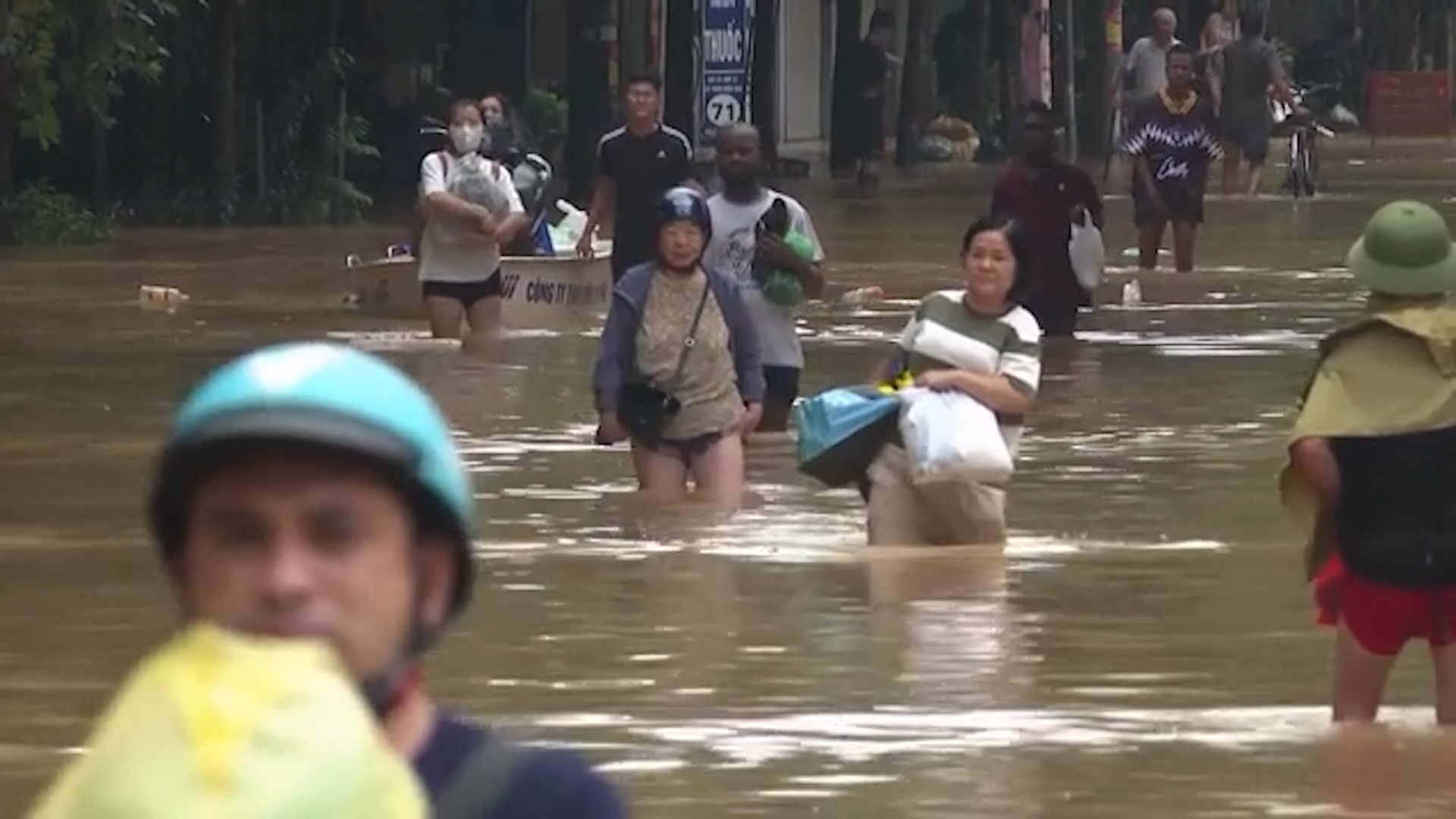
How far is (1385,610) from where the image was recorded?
8484mm

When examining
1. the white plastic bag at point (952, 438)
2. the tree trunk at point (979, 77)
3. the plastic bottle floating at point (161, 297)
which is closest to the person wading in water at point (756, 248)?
the white plastic bag at point (952, 438)

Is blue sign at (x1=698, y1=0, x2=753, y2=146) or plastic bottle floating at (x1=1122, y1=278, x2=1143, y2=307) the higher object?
blue sign at (x1=698, y1=0, x2=753, y2=146)

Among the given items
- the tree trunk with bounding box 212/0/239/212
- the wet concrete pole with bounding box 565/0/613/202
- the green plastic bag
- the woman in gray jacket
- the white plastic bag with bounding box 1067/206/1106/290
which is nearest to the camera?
the woman in gray jacket

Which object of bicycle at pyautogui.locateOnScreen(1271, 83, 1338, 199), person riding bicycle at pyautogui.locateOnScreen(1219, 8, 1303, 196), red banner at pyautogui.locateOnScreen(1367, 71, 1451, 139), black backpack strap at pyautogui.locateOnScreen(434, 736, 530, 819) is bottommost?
red banner at pyautogui.locateOnScreen(1367, 71, 1451, 139)

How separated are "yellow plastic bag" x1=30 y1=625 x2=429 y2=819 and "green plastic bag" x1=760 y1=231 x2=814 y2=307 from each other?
12971mm

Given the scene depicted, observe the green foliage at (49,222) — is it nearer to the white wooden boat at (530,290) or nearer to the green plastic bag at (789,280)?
the white wooden boat at (530,290)

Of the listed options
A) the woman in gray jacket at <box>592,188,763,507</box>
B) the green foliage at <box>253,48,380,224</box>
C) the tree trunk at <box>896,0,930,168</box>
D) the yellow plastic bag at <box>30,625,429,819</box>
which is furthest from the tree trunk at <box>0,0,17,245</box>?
the yellow plastic bag at <box>30,625,429,819</box>

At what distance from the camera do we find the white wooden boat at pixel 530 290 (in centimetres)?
2238

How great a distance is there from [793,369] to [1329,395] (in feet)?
24.4

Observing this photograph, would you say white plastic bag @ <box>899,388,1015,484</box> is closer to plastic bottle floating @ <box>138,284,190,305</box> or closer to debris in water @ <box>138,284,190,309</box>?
debris in water @ <box>138,284,190,309</box>

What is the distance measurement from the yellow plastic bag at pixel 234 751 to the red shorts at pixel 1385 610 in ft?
20.9

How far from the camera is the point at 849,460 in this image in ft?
39.6

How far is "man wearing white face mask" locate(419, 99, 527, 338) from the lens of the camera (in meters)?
19.8

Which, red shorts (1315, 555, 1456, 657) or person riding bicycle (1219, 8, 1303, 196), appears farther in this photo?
person riding bicycle (1219, 8, 1303, 196)
